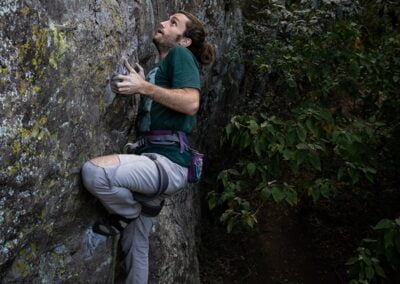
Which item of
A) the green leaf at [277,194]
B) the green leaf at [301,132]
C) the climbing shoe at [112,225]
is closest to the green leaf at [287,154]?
the green leaf at [301,132]

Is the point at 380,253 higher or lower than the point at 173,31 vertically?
lower

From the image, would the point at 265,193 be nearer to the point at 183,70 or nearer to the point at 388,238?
the point at 388,238

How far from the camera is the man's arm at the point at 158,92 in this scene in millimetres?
3738

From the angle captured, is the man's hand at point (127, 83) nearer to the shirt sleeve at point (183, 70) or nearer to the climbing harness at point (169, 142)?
the shirt sleeve at point (183, 70)

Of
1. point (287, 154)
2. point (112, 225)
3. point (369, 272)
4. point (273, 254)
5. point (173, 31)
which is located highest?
point (173, 31)

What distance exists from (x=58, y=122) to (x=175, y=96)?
98 centimetres

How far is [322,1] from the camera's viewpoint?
738 centimetres

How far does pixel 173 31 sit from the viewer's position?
435cm

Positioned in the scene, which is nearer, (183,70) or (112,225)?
(183,70)

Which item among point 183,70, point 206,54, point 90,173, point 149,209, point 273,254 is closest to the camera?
point 90,173

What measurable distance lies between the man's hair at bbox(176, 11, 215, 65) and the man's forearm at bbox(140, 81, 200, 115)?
2.27 ft

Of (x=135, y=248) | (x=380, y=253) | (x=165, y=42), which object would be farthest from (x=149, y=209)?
(x=380, y=253)

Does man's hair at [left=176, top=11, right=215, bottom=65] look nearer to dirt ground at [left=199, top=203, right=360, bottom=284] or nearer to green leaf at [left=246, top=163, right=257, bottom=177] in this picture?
green leaf at [left=246, top=163, right=257, bottom=177]

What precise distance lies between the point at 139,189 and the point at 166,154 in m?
0.41
